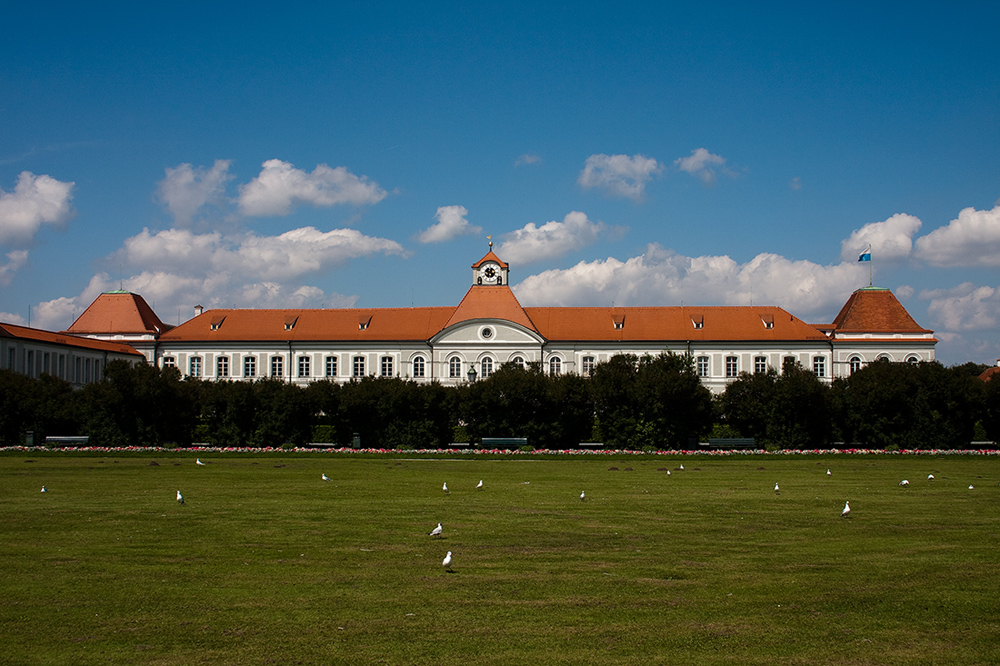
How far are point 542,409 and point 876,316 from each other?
4474 centimetres

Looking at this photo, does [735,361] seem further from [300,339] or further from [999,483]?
[999,483]

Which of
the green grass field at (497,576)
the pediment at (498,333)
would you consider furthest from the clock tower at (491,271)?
the green grass field at (497,576)

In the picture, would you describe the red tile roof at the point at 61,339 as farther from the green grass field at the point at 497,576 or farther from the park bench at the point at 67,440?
the green grass field at the point at 497,576

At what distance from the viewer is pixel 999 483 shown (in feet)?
86.7

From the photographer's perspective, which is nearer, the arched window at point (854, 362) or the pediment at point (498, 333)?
the pediment at point (498, 333)

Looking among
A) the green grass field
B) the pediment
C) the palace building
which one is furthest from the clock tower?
the green grass field

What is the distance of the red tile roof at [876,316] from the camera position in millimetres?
77062

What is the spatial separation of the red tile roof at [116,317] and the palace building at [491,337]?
0.44 ft

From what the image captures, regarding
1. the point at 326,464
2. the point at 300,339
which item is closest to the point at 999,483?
the point at 326,464

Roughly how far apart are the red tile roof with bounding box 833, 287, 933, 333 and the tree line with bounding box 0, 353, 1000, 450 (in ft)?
97.6

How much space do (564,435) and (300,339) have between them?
131ft

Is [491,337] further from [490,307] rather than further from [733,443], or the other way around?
[733,443]

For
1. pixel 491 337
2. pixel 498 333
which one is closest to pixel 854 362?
pixel 498 333

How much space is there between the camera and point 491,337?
7538cm
